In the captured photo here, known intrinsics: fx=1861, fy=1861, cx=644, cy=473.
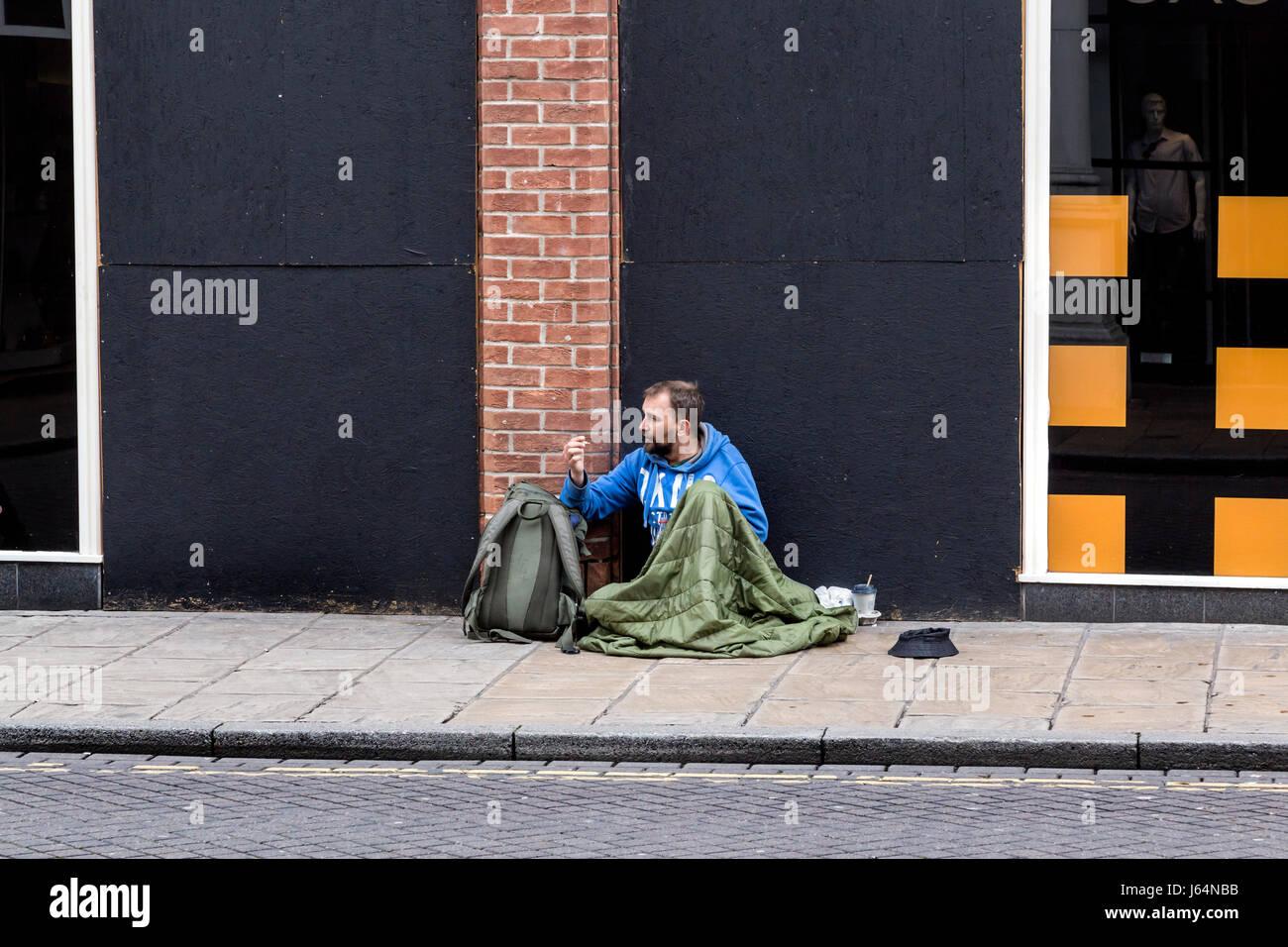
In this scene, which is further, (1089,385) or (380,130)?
(380,130)

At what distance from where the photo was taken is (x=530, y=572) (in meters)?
8.97

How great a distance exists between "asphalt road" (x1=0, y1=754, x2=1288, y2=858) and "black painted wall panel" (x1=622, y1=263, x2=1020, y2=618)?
2548 mm

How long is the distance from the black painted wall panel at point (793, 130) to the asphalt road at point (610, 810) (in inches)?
128

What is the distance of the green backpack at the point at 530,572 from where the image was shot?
29.3 ft

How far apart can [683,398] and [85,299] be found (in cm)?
329

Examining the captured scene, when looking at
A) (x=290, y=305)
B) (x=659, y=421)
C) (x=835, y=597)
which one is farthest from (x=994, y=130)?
(x=290, y=305)

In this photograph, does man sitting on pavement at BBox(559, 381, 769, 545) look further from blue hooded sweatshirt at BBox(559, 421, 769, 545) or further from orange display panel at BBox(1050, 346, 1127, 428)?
orange display panel at BBox(1050, 346, 1127, 428)

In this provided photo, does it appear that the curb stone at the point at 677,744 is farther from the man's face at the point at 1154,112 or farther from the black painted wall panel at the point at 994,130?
the man's face at the point at 1154,112

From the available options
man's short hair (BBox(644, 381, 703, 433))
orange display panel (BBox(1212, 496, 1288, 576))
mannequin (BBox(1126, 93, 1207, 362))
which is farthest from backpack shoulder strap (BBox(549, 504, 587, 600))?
orange display panel (BBox(1212, 496, 1288, 576))

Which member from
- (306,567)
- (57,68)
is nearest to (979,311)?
(306,567)

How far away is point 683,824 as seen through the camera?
620 centimetres

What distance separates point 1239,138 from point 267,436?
510cm

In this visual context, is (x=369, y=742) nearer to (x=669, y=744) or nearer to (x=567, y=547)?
(x=669, y=744)

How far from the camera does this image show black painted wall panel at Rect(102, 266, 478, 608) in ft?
31.4
